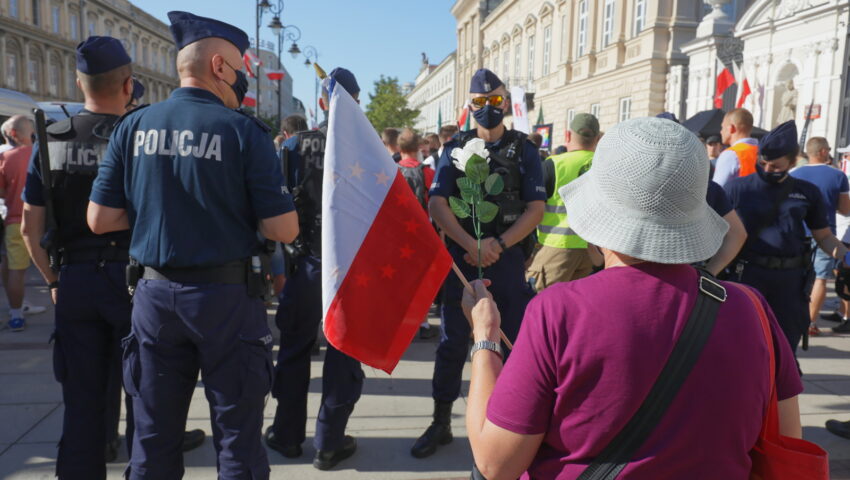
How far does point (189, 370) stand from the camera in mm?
2330

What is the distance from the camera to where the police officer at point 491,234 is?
3.52 meters

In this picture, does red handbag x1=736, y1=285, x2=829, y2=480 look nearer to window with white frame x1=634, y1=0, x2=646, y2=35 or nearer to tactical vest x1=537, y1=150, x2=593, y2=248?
tactical vest x1=537, y1=150, x2=593, y2=248

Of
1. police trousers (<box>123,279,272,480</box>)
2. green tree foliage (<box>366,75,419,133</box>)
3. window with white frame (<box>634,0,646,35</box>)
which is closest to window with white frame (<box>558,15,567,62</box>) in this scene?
window with white frame (<box>634,0,646,35</box>)

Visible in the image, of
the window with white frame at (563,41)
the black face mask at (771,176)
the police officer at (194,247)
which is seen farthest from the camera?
the window with white frame at (563,41)

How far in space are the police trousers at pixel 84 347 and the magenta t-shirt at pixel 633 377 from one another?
211 centimetres

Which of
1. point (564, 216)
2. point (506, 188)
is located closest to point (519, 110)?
point (564, 216)

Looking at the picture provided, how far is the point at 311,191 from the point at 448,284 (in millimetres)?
976

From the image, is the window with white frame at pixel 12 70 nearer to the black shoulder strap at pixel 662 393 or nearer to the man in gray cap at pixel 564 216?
the man in gray cap at pixel 564 216

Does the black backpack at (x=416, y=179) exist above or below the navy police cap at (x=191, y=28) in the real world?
below

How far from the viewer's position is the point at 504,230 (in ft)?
11.7

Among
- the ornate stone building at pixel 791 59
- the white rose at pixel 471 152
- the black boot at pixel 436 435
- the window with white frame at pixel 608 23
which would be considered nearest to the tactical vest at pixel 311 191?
the black boot at pixel 436 435

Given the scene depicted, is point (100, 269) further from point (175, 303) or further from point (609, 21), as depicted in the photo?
point (609, 21)

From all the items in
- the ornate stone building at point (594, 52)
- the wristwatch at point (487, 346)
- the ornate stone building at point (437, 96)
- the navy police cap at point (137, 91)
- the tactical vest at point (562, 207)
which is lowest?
the wristwatch at point (487, 346)

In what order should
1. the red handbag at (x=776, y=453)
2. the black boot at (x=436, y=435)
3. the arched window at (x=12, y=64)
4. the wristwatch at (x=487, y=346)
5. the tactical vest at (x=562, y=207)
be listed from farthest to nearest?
the arched window at (x=12, y=64) < the tactical vest at (x=562, y=207) < the black boot at (x=436, y=435) < the wristwatch at (x=487, y=346) < the red handbag at (x=776, y=453)
